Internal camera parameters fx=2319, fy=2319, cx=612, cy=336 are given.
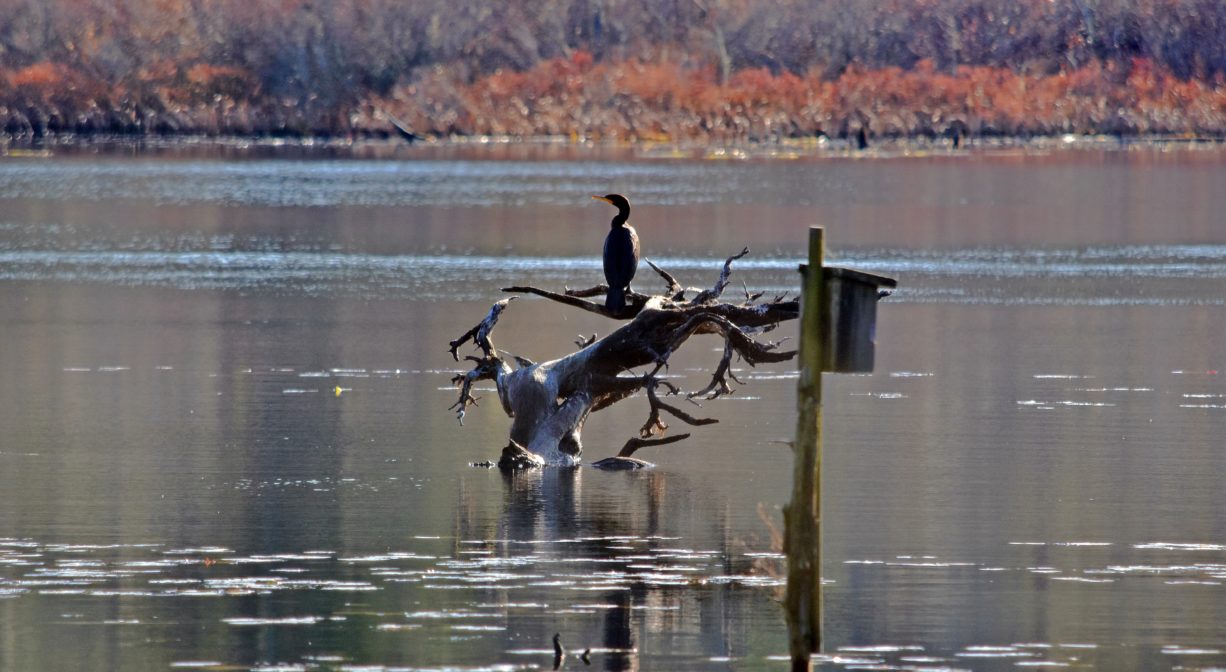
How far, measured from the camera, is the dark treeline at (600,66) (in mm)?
84250

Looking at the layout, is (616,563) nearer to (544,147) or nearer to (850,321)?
(850,321)

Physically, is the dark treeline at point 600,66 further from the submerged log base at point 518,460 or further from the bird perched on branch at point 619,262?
the submerged log base at point 518,460

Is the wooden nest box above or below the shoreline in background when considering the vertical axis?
below

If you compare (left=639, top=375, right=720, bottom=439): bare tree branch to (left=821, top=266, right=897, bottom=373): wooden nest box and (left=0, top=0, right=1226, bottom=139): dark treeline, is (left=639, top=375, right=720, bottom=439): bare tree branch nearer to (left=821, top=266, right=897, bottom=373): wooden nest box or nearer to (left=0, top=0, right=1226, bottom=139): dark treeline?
(left=821, top=266, right=897, bottom=373): wooden nest box

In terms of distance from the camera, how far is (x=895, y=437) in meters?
15.5

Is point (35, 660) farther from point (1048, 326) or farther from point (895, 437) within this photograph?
point (1048, 326)

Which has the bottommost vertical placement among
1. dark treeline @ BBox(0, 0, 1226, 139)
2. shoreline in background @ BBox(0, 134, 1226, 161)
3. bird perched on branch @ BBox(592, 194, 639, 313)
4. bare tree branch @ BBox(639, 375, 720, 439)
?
bare tree branch @ BBox(639, 375, 720, 439)

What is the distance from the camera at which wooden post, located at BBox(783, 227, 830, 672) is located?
9.24 meters

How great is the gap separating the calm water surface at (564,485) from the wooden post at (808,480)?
0.22 metres

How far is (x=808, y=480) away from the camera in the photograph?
9.31 metres

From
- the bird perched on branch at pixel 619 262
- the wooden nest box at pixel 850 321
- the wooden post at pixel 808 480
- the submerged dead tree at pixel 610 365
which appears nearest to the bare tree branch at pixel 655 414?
the submerged dead tree at pixel 610 365

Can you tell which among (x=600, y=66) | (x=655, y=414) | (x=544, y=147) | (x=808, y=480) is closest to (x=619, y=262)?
(x=655, y=414)

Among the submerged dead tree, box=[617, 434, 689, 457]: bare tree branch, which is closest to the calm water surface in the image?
box=[617, 434, 689, 457]: bare tree branch

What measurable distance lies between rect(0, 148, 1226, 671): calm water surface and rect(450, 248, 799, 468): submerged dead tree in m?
0.33
